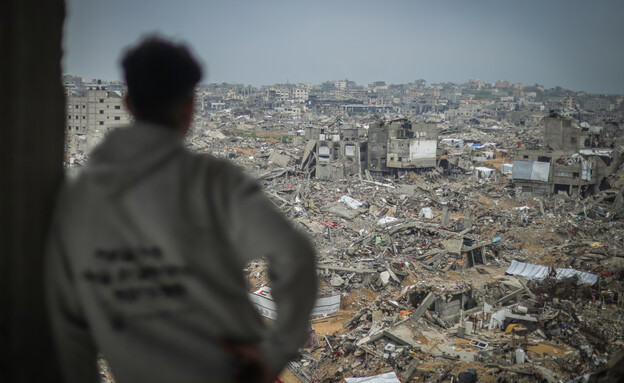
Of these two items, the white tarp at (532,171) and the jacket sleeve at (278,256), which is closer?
the jacket sleeve at (278,256)

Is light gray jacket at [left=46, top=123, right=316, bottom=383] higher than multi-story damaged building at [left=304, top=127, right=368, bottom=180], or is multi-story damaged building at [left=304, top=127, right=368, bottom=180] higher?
light gray jacket at [left=46, top=123, right=316, bottom=383]

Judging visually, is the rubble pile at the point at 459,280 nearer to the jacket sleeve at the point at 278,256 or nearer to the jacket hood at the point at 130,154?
the jacket sleeve at the point at 278,256

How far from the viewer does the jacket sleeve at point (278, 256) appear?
0.71 metres

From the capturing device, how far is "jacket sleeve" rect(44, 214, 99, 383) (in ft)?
2.49

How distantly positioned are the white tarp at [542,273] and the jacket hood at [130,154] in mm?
10060

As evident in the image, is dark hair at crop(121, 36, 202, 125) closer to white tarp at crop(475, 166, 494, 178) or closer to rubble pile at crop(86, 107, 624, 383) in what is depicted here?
rubble pile at crop(86, 107, 624, 383)

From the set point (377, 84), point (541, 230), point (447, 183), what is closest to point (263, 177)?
point (447, 183)

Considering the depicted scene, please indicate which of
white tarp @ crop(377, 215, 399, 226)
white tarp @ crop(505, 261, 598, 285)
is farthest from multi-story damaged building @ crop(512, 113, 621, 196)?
white tarp @ crop(505, 261, 598, 285)

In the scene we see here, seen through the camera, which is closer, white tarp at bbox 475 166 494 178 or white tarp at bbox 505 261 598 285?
white tarp at bbox 505 261 598 285

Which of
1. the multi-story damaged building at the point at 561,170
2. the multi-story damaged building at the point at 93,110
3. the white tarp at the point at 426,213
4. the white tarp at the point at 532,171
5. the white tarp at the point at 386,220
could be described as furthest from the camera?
the multi-story damaged building at the point at 93,110

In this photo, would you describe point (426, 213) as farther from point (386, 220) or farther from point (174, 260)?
point (174, 260)

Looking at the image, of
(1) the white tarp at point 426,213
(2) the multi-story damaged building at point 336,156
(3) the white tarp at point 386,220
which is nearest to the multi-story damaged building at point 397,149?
(2) the multi-story damaged building at point 336,156

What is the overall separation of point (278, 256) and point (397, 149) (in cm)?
2266

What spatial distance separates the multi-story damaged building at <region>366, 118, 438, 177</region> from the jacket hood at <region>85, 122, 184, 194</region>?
22573mm
